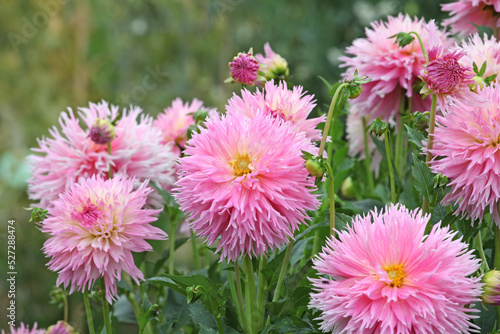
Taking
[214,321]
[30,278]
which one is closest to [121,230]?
A: [214,321]

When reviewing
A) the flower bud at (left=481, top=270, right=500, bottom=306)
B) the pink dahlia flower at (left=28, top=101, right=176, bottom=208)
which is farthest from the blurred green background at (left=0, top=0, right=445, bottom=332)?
the flower bud at (left=481, top=270, right=500, bottom=306)

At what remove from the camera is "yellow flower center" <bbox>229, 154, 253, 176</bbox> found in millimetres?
492

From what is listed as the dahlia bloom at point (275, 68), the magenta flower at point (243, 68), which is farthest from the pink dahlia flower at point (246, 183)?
the dahlia bloom at point (275, 68)

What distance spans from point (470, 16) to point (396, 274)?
1.57ft

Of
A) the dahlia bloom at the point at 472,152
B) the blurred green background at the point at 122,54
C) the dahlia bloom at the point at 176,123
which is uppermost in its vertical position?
the blurred green background at the point at 122,54

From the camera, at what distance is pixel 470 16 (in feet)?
2.60

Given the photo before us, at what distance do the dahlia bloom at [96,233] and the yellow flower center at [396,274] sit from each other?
0.23 meters

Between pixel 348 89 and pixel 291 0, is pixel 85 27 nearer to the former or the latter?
pixel 291 0

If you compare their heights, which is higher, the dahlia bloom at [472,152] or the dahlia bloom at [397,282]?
the dahlia bloom at [472,152]

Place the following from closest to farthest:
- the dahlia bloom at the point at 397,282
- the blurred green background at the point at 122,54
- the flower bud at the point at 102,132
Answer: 1. the dahlia bloom at the point at 397,282
2. the flower bud at the point at 102,132
3. the blurred green background at the point at 122,54

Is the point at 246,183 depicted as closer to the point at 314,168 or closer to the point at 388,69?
the point at 314,168

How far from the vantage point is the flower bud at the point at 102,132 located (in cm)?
69

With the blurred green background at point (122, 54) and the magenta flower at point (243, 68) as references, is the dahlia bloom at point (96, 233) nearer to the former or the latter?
the magenta flower at point (243, 68)

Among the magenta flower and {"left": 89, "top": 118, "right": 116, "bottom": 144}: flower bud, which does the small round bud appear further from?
{"left": 89, "top": 118, "right": 116, "bottom": 144}: flower bud
